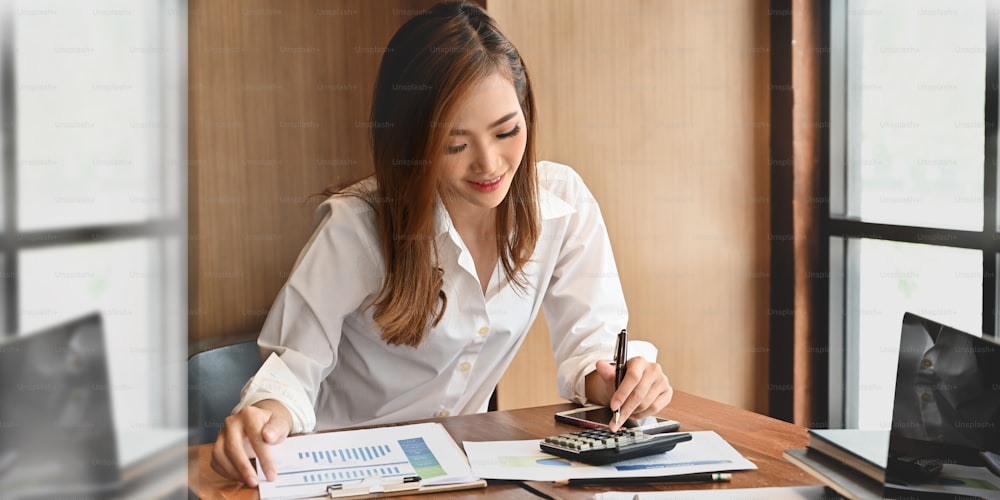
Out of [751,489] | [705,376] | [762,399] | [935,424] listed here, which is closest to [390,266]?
[751,489]

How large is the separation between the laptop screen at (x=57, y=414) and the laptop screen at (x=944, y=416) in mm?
802

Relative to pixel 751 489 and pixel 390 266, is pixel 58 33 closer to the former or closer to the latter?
pixel 751 489

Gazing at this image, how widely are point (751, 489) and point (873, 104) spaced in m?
1.75

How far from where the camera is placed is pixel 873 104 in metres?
2.43

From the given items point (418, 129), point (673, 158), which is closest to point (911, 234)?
point (673, 158)

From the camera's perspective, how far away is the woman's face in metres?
1.46

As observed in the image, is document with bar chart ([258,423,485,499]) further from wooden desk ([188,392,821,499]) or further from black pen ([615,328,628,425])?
black pen ([615,328,628,425])

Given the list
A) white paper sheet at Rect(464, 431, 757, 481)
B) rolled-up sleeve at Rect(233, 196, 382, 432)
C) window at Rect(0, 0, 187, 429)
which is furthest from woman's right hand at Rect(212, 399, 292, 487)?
window at Rect(0, 0, 187, 429)

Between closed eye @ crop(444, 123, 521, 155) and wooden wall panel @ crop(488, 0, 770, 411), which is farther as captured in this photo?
wooden wall panel @ crop(488, 0, 770, 411)

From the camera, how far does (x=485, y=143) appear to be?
1471mm

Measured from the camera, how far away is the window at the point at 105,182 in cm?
12

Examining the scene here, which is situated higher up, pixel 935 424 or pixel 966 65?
pixel 966 65

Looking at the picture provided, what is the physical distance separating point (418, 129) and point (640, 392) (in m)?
0.59

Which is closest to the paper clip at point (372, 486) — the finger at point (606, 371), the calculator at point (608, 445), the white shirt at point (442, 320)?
the calculator at point (608, 445)
